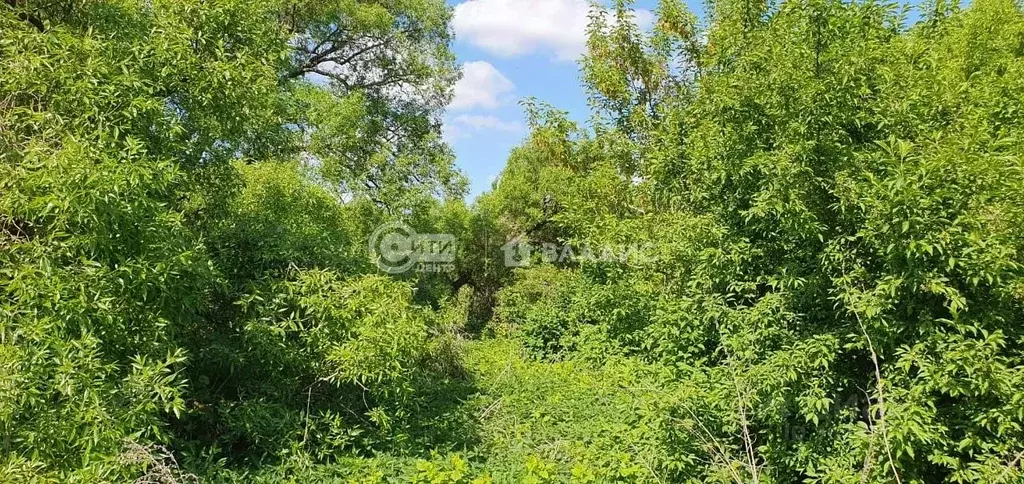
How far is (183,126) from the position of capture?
3.86 m

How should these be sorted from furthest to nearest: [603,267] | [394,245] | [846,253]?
[394,245] → [603,267] → [846,253]

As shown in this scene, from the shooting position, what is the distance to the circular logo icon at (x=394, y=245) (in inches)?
340

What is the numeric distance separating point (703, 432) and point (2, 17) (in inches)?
181

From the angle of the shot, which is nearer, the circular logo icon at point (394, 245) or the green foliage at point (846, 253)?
the green foliage at point (846, 253)

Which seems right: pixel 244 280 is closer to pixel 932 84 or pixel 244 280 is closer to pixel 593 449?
pixel 593 449

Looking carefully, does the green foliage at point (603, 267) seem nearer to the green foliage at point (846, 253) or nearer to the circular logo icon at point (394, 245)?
the green foliage at point (846, 253)

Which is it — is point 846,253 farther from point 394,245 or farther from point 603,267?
point 394,245

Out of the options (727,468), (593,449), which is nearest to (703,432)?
(727,468)

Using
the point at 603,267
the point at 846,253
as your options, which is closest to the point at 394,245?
the point at 603,267

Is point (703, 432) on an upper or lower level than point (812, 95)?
lower

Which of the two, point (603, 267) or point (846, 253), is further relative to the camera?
point (603, 267)

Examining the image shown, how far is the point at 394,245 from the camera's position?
9.15 m

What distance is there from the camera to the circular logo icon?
864 cm

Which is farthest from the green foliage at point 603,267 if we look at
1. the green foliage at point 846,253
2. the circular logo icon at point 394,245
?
the circular logo icon at point 394,245
